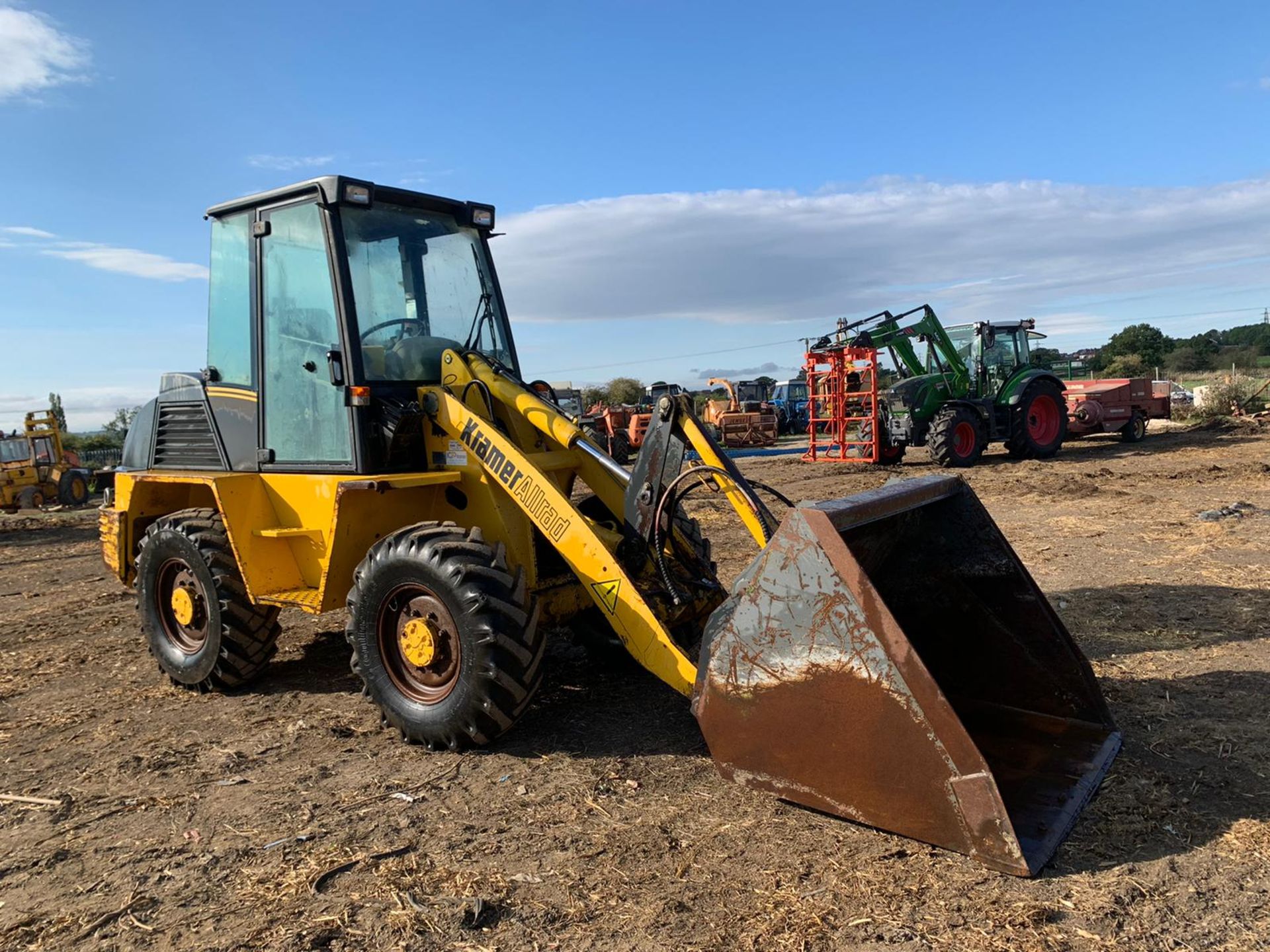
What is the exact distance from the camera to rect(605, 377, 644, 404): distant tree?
54969 mm

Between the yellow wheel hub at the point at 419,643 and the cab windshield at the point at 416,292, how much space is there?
149 cm

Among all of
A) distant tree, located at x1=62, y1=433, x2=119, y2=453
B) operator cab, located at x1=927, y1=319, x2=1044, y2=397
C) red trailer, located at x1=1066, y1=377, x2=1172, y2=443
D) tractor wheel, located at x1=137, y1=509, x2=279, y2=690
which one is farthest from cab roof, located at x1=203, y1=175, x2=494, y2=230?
distant tree, located at x1=62, y1=433, x2=119, y2=453

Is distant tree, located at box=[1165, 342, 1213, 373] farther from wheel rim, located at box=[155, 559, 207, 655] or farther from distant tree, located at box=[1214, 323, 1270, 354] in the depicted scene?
wheel rim, located at box=[155, 559, 207, 655]

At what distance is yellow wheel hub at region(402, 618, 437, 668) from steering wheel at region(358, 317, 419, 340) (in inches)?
65.0

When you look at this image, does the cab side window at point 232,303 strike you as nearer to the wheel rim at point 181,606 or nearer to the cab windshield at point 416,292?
the cab windshield at point 416,292

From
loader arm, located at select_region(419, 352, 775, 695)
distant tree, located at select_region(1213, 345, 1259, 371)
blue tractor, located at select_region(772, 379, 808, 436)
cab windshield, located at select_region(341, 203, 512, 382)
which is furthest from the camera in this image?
distant tree, located at select_region(1213, 345, 1259, 371)

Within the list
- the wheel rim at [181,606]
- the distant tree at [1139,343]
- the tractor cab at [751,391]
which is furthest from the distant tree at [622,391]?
the wheel rim at [181,606]

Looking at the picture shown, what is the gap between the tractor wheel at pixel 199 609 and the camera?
529 centimetres

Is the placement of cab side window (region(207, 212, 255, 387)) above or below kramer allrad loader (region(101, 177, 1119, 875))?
above

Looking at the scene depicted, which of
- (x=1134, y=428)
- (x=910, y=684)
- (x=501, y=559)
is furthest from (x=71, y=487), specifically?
(x=1134, y=428)

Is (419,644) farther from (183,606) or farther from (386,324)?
(183,606)

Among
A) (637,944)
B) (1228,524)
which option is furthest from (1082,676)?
(1228,524)

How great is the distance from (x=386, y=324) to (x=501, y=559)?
182 cm

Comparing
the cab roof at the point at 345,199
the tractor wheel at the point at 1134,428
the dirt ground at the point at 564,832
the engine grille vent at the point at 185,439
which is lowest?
the dirt ground at the point at 564,832
